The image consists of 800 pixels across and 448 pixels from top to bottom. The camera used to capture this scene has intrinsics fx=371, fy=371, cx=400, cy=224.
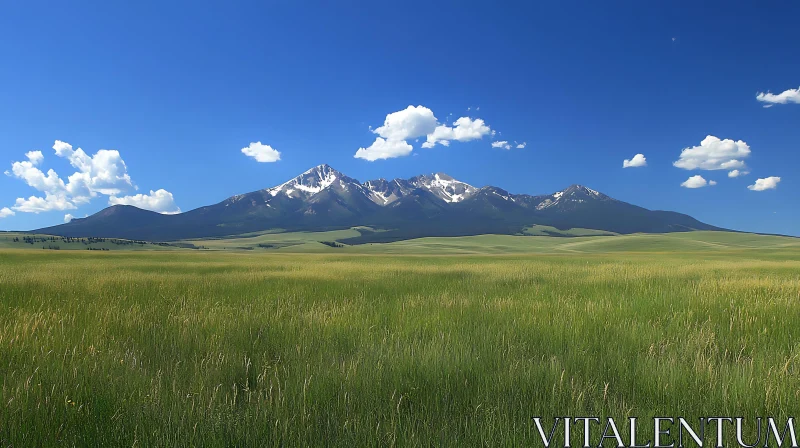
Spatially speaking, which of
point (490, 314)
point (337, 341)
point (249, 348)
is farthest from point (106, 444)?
point (490, 314)

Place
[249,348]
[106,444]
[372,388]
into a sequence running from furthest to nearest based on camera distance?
1. [249,348]
2. [372,388]
3. [106,444]

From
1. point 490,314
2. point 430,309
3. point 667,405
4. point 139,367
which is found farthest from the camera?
point 430,309

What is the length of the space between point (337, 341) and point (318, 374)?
4.68ft

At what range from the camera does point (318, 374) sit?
358cm

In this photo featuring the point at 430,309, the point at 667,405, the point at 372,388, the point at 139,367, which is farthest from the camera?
the point at 430,309

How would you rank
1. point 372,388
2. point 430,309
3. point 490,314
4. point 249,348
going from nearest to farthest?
1. point 372,388
2. point 249,348
3. point 490,314
4. point 430,309

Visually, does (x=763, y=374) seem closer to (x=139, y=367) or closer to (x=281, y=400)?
(x=281, y=400)

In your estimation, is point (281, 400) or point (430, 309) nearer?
point (281, 400)

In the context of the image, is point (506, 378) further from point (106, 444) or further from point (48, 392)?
point (48, 392)

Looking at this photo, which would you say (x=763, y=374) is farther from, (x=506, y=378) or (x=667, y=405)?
(x=506, y=378)

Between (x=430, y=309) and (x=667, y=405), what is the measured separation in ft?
15.5

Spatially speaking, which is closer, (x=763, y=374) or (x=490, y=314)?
(x=763, y=374)

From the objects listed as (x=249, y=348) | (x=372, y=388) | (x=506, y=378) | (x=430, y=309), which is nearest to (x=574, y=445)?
(x=506, y=378)

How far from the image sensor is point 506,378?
3443mm
